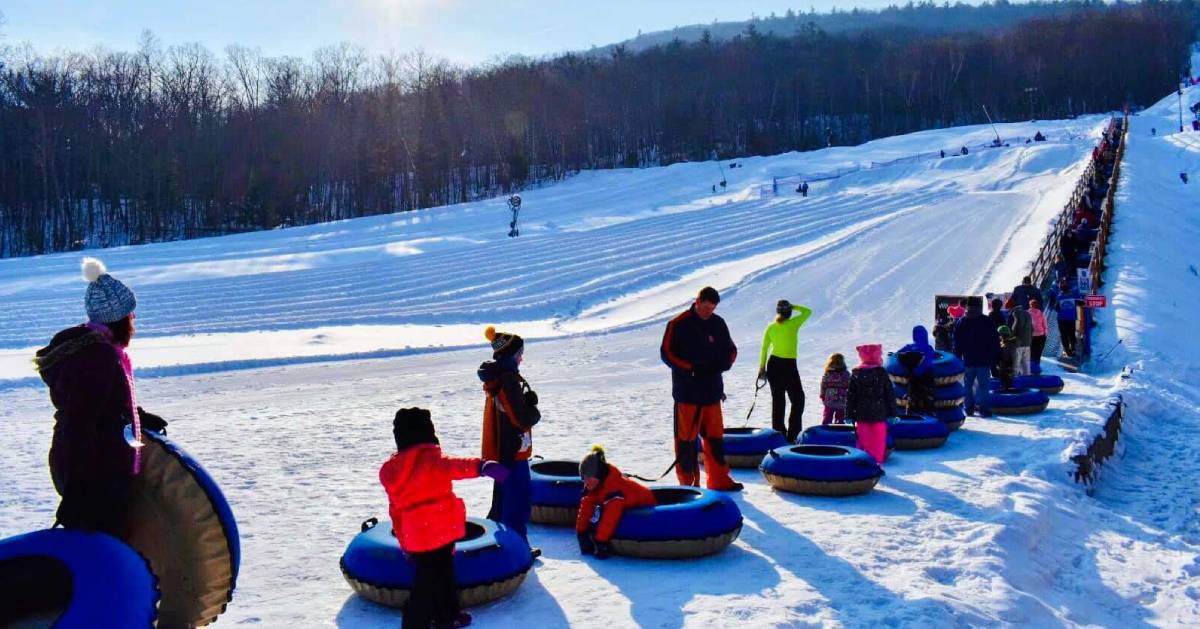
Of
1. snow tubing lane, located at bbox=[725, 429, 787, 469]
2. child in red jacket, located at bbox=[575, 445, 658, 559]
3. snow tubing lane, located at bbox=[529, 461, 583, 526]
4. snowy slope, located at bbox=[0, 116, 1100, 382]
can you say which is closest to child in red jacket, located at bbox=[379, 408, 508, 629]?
child in red jacket, located at bbox=[575, 445, 658, 559]

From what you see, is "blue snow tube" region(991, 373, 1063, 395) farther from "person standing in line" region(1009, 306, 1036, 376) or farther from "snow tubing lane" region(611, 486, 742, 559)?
"snow tubing lane" region(611, 486, 742, 559)

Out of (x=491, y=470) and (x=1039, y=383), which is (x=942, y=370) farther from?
(x=491, y=470)

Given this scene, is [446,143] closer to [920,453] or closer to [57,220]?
Result: [57,220]

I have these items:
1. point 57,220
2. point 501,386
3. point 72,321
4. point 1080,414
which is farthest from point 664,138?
point 501,386

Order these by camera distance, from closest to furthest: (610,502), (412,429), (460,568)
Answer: (412,429)
(460,568)
(610,502)

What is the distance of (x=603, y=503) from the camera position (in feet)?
23.0

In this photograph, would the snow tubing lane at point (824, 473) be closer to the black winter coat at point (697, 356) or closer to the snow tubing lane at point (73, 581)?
the black winter coat at point (697, 356)

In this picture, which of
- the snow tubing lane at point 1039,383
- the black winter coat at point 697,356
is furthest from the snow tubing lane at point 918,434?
the snow tubing lane at point 1039,383

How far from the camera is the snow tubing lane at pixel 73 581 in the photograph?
162 inches

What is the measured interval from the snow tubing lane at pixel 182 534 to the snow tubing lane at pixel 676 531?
2.76 m

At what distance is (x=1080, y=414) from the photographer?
42.5ft

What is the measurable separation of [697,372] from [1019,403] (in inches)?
267

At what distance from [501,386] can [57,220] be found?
60918 millimetres

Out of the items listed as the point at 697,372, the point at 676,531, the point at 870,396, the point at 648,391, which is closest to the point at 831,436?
the point at 870,396
